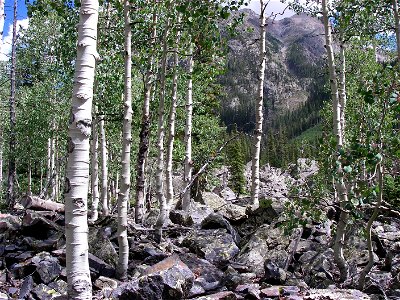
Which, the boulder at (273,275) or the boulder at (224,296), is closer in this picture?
the boulder at (224,296)

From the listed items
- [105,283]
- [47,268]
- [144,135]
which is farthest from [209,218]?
[47,268]

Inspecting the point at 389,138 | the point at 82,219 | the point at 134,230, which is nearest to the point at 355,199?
the point at 389,138

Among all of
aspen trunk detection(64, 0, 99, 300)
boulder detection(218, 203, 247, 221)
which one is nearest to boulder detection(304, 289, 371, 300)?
aspen trunk detection(64, 0, 99, 300)

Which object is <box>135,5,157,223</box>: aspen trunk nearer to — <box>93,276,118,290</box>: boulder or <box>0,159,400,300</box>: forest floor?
<box>0,159,400,300</box>: forest floor

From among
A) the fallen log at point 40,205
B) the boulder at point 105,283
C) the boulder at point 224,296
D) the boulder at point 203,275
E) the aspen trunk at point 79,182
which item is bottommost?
the boulder at point 105,283

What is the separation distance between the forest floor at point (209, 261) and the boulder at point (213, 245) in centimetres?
3

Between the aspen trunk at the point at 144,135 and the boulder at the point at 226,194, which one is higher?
the aspen trunk at the point at 144,135

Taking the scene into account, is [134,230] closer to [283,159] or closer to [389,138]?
[389,138]

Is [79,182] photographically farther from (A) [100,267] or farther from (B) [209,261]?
(B) [209,261]

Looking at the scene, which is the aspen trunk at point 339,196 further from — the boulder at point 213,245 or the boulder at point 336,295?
the boulder at point 213,245

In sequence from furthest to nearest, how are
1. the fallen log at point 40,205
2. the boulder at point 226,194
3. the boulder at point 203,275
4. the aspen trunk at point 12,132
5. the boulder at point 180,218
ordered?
→ the boulder at point 226,194 < the aspen trunk at point 12,132 < the fallen log at point 40,205 < the boulder at point 180,218 < the boulder at point 203,275

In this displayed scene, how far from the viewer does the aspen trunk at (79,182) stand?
484 cm

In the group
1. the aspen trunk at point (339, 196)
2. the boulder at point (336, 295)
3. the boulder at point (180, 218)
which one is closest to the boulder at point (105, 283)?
the boulder at point (336, 295)

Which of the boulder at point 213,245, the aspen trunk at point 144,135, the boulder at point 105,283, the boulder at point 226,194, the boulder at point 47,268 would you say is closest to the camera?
the boulder at point 105,283
